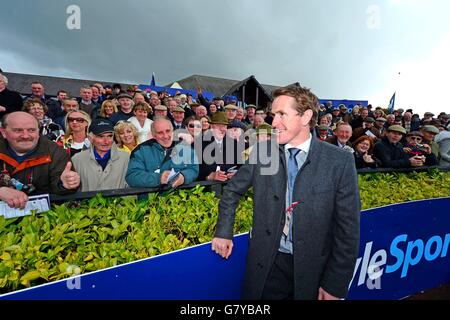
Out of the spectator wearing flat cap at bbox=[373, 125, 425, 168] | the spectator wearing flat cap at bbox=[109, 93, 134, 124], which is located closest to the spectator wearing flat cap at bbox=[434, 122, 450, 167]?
the spectator wearing flat cap at bbox=[373, 125, 425, 168]

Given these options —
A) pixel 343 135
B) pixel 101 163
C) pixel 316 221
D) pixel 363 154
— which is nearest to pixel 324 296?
pixel 316 221

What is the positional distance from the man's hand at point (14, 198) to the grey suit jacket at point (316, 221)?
1606 millimetres

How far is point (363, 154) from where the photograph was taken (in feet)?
17.0

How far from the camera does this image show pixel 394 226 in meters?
3.37

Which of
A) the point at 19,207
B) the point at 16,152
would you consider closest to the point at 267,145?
the point at 19,207

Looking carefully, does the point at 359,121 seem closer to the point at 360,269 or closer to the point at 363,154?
the point at 363,154

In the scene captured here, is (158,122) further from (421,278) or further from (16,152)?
(421,278)

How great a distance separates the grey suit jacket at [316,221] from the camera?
1902 mm

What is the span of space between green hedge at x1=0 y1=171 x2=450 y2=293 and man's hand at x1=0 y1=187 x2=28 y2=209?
0.12 m

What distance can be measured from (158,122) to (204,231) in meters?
1.66

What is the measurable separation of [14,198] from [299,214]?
7.17 ft

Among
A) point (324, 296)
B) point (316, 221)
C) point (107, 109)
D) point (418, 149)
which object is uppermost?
point (107, 109)
